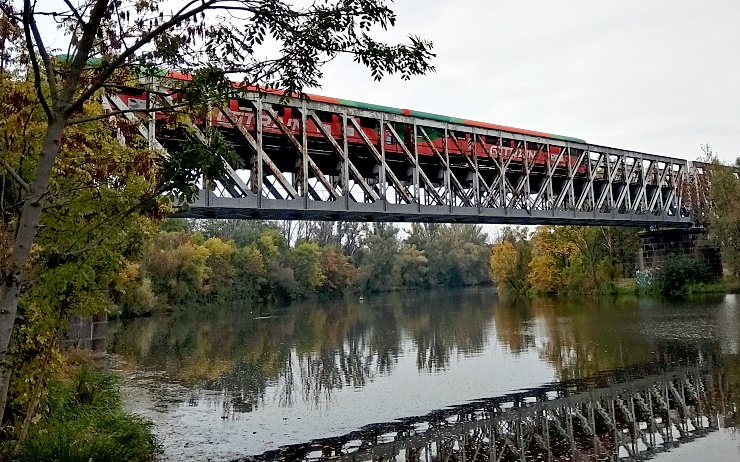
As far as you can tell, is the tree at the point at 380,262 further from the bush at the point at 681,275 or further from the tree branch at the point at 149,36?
the tree branch at the point at 149,36

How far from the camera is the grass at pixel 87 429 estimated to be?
28.7ft

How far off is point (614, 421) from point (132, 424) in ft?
30.8

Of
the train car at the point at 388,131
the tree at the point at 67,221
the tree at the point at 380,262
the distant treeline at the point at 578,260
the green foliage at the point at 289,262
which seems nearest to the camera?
the tree at the point at 67,221

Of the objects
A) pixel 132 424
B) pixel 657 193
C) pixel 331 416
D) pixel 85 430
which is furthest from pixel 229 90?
pixel 657 193

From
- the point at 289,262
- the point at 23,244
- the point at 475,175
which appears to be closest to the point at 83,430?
the point at 23,244

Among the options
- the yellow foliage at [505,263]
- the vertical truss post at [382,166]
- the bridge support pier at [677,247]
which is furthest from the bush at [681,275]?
the vertical truss post at [382,166]

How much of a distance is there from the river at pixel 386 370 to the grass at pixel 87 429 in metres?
0.75

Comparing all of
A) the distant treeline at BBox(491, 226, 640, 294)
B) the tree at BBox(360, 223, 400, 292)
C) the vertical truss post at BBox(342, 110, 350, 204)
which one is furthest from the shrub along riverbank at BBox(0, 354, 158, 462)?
the tree at BBox(360, 223, 400, 292)

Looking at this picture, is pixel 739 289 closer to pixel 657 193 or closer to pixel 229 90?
pixel 657 193

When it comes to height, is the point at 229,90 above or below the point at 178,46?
below

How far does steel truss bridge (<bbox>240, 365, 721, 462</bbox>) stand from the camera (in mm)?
10703

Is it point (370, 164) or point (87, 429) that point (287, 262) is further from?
point (87, 429)

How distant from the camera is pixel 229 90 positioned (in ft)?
22.5

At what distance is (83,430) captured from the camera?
1021cm
